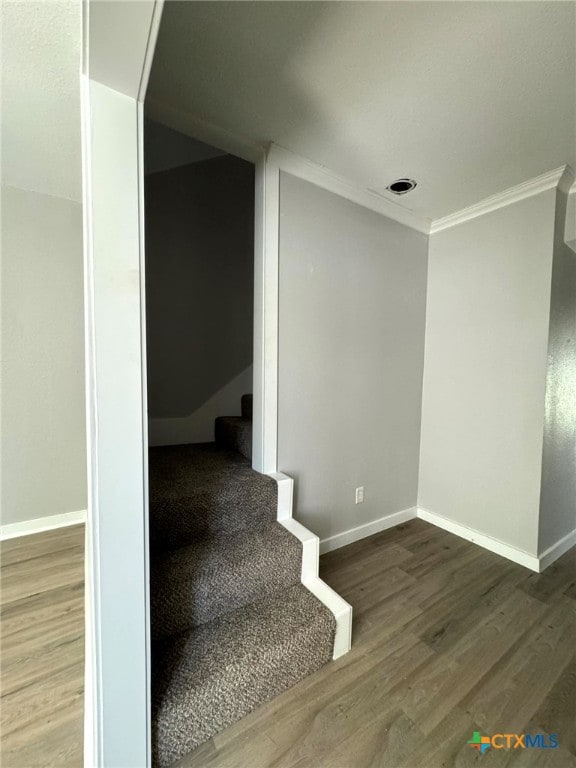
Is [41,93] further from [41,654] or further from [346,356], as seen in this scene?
[41,654]

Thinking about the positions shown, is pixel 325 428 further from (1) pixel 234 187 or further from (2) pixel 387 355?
(1) pixel 234 187

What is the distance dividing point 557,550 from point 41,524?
11.7 feet

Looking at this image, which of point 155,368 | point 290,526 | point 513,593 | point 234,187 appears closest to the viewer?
point 290,526

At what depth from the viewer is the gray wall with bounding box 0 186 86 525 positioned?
85.0 inches

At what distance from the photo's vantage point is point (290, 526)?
5.37 ft

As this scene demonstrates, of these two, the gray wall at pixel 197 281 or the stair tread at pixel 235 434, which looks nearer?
the stair tread at pixel 235 434

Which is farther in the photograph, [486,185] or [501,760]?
[486,185]

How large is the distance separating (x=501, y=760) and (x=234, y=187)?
360 cm

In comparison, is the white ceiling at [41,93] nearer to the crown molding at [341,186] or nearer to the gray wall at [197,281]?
the gray wall at [197,281]

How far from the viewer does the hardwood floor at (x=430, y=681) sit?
1.03 meters

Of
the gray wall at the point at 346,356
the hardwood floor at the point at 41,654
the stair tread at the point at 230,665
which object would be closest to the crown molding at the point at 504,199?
the gray wall at the point at 346,356

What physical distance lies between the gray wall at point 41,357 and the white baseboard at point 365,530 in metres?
1.90

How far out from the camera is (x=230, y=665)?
1.09 metres

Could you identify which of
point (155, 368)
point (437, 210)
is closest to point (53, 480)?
point (155, 368)
